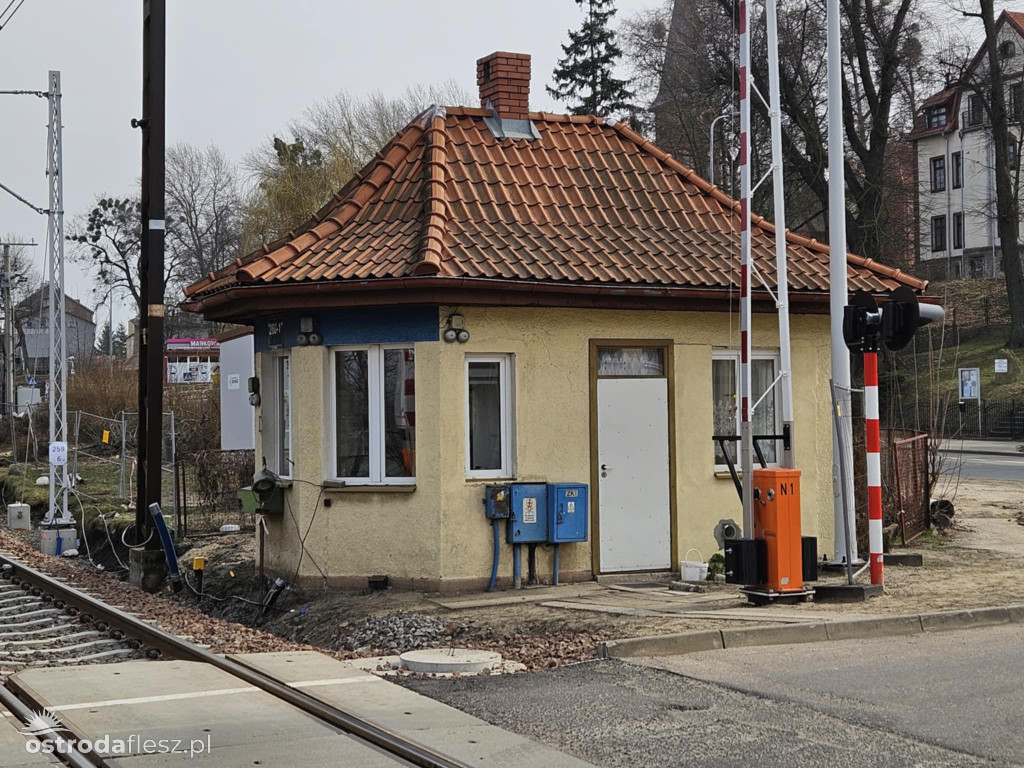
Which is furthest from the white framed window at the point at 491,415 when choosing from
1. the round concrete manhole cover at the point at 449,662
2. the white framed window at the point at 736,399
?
the round concrete manhole cover at the point at 449,662

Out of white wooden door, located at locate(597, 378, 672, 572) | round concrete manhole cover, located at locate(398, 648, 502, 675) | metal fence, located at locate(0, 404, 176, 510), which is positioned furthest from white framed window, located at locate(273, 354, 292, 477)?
metal fence, located at locate(0, 404, 176, 510)

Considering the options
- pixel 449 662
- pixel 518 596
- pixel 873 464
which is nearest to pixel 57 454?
pixel 518 596

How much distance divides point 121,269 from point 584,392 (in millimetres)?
58773

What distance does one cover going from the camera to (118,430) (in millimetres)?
43719

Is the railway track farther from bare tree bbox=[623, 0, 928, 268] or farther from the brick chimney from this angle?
bare tree bbox=[623, 0, 928, 268]

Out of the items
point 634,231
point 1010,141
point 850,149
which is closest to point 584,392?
point 634,231

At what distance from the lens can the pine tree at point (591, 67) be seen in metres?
51.7

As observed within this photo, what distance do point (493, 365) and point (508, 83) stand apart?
4.44m

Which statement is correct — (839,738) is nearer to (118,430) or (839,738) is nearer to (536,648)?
(536,648)

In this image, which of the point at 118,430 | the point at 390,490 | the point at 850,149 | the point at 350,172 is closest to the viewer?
the point at 390,490

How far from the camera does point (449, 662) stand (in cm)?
952

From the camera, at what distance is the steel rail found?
22.6ft

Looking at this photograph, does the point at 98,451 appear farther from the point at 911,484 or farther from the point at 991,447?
the point at 911,484

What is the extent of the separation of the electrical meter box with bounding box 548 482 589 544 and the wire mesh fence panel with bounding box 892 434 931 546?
5.59 m
